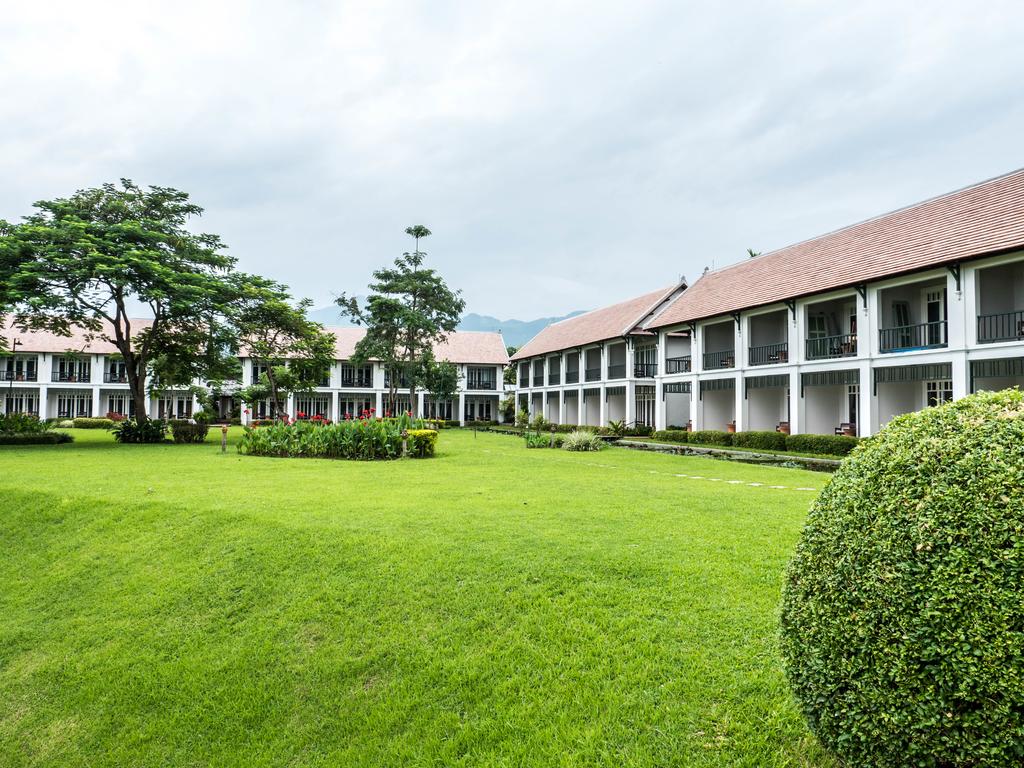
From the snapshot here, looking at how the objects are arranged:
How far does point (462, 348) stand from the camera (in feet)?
167

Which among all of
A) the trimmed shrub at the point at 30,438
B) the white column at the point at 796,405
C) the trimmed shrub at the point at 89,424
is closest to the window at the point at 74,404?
the trimmed shrub at the point at 89,424

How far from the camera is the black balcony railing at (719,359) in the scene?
84.4 ft

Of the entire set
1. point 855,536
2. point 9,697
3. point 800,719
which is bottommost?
point 9,697

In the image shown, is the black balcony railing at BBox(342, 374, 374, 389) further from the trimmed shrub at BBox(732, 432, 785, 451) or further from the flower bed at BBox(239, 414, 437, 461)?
the trimmed shrub at BBox(732, 432, 785, 451)

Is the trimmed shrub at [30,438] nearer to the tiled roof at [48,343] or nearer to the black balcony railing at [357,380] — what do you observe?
the tiled roof at [48,343]

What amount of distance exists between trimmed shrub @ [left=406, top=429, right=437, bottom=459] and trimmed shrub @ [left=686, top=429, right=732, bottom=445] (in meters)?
11.2

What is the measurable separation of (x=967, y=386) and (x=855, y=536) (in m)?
16.7

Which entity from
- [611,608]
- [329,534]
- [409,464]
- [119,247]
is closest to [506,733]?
[611,608]

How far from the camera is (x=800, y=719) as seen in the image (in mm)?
3375

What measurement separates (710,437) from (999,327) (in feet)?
30.6

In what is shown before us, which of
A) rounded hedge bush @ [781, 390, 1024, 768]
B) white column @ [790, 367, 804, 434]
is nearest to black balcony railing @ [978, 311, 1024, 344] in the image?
white column @ [790, 367, 804, 434]

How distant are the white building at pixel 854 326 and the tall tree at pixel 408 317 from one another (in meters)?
12.6

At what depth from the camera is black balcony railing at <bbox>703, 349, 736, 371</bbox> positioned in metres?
25.7

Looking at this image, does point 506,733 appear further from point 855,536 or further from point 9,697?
point 9,697
